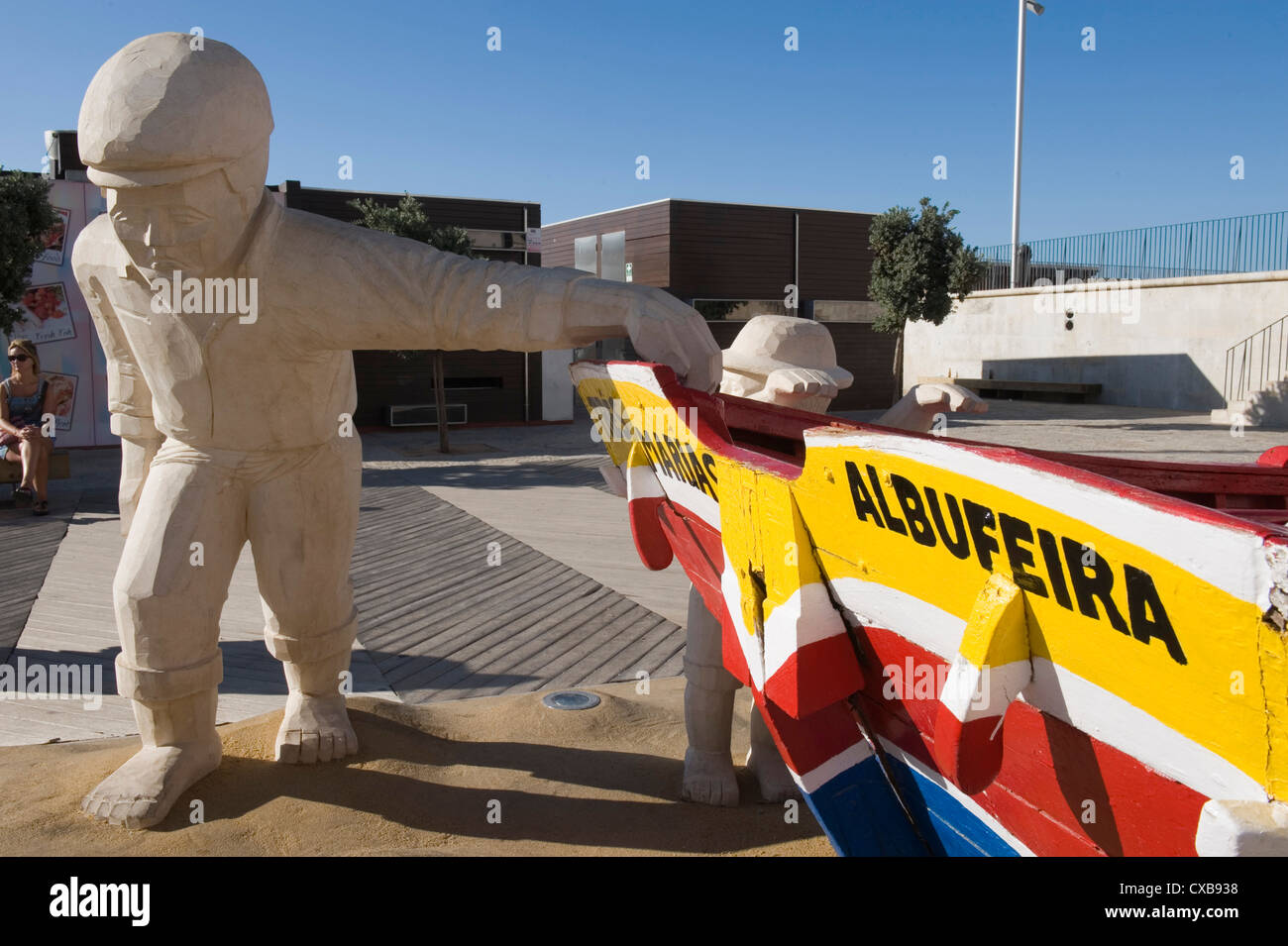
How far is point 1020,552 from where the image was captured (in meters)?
1.11

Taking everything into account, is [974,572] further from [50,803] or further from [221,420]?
[50,803]

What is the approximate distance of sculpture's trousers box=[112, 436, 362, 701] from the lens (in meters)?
2.68

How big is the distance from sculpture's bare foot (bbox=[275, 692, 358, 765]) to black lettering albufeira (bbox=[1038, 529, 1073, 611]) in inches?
105

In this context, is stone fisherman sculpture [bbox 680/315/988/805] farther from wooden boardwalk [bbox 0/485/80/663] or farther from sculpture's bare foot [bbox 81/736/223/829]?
wooden boardwalk [bbox 0/485/80/663]

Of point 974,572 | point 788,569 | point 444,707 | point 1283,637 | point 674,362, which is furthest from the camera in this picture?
point 444,707

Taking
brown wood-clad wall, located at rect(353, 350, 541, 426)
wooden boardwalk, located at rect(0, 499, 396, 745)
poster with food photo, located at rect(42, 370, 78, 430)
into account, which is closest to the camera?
wooden boardwalk, located at rect(0, 499, 396, 745)

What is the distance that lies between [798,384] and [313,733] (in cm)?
195

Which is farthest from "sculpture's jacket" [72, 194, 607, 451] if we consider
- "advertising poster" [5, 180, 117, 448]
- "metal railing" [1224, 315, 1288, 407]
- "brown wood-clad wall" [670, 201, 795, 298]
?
"metal railing" [1224, 315, 1288, 407]

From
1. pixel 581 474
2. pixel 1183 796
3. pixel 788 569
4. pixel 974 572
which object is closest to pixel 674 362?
pixel 788 569

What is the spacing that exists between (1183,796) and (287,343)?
241cm

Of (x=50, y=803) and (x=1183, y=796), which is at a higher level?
(x=1183, y=796)

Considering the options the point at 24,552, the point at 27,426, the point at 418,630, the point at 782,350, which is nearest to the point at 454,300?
the point at 782,350

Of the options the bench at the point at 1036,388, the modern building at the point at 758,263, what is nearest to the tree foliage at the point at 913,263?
the modern building at the point at 758,263
